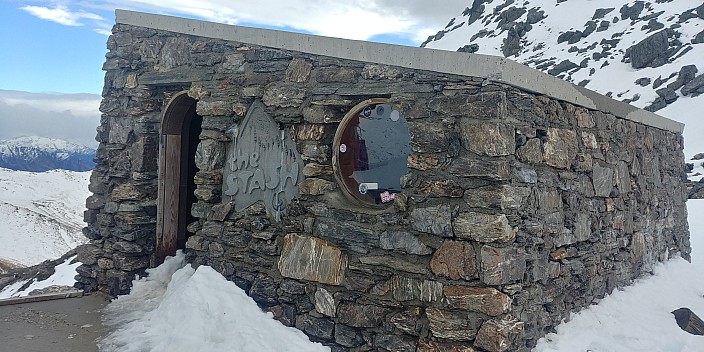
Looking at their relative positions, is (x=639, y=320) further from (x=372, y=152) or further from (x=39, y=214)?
(x=39, y=214)

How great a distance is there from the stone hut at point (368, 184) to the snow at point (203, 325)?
0.16m

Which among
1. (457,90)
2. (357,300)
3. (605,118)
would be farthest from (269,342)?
(605,118)

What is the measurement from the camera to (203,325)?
4.61m

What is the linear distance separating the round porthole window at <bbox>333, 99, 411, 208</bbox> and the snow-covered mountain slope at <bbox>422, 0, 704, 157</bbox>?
18.9 metres

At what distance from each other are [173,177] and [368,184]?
2.85m

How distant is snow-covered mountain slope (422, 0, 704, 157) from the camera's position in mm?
25686

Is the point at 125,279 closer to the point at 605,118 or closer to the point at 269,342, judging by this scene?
the point at 269,342

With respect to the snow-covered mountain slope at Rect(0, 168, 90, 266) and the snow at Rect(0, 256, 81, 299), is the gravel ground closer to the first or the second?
the snow at Rect(0, 256, 81, 299)

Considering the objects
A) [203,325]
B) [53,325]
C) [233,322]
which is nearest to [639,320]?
[233,322]

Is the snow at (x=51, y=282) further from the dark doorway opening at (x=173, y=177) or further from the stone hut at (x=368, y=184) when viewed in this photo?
the dark doorway opening at (x=173, y=177)

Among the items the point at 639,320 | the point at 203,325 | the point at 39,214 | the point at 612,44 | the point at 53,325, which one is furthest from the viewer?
the point at 612,44

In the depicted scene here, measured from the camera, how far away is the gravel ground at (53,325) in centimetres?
479

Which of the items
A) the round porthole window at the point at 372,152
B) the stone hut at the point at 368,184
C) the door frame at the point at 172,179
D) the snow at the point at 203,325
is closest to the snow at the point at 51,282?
the stone hut at the point at 368,184

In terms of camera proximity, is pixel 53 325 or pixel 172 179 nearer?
pixel 53 325
